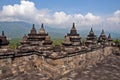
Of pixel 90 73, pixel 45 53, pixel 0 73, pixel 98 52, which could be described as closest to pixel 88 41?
pixel 98 52

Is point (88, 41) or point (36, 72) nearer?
point (36, 72)

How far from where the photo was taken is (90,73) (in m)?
13.7

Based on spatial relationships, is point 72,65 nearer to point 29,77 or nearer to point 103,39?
point 29,77

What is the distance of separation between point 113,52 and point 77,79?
53.7ft

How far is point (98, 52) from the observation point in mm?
20312

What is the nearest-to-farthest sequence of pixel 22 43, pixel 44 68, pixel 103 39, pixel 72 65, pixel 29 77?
pixel 29 77 < pixel 44 68 < pixel 72 65 < pixel 22 43 < pixel 103 39

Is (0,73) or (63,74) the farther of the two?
(63,74)

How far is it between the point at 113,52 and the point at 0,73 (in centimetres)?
1957

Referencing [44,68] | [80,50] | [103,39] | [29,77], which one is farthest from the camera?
[103,39]

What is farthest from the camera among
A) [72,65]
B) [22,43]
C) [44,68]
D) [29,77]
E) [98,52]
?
[98,52]

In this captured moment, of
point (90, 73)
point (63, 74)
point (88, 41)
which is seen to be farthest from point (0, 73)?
point (88, 41)

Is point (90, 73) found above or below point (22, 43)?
below

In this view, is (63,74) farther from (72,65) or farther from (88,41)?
(88,41)

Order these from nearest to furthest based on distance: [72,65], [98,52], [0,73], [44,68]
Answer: [0,73] < [44,68] < [72,65] < [98,52]
